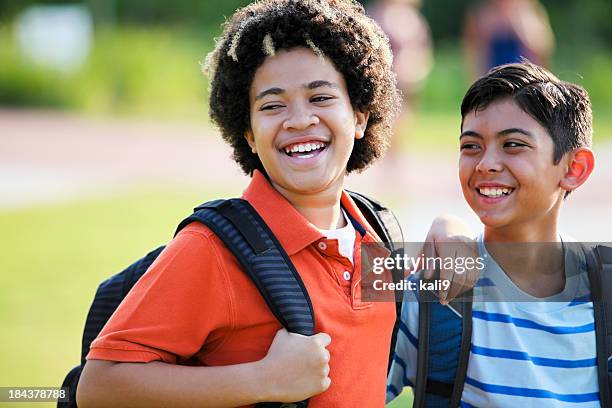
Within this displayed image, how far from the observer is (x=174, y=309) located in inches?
77.9

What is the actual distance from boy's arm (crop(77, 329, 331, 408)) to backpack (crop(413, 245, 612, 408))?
349 mm

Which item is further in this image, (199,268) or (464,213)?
(464,213)

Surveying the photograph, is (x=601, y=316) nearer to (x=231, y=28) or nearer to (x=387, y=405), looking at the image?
(x=387, y=405)

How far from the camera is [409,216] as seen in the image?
6.96 metres

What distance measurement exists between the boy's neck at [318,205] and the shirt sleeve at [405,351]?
0.93 feet

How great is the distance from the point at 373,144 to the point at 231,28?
0.53m

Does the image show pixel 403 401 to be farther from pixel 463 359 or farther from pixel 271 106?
pixel 271 106

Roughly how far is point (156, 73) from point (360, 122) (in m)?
14.2

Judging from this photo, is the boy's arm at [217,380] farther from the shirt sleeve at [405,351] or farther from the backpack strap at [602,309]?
the backpack strap at [602,309]

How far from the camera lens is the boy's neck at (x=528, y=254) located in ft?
8.00

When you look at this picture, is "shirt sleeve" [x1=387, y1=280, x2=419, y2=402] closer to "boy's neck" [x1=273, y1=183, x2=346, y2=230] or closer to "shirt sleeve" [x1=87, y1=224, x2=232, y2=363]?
"boy's neck" [x1=273, y1=183, x2=346, y2=230]

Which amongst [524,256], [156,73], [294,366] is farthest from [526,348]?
[156,73]

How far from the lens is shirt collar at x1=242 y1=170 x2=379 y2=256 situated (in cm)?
218

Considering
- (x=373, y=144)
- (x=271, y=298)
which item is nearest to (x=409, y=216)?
(x=373, y=144)
